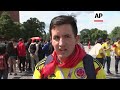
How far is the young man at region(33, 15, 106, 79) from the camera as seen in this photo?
866 millimetres

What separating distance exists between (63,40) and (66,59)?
0.09 metres

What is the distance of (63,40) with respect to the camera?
845mm

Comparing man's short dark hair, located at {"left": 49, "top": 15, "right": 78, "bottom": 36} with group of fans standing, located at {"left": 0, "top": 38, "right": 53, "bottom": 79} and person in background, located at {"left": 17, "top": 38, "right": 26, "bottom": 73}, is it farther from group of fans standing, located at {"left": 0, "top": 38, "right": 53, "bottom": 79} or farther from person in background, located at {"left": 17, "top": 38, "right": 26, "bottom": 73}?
person in background, located at {"left": 17, "top": 38, "right": 26, "bottom": 73}

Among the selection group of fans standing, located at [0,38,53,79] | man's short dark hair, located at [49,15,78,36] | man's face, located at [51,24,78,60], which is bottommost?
group of fans standing, located at [0,38,53,79]

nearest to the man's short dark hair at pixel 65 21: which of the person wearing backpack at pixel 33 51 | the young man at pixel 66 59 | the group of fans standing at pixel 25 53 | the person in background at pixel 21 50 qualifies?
the young man at pixel 66 59

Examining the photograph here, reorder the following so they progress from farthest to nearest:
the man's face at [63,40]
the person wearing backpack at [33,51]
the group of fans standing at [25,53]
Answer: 1. the person wearing backpack at [33,51]
2. the group of fans standing at [25,53]
3. the man's face at [63,40]

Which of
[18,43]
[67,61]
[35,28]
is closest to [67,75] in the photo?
[67,61]

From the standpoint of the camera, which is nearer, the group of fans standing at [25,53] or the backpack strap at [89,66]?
the backpack strap at [89,66]

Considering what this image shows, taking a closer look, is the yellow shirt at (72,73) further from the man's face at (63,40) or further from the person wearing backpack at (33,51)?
the person wearing backpack at (33,51)

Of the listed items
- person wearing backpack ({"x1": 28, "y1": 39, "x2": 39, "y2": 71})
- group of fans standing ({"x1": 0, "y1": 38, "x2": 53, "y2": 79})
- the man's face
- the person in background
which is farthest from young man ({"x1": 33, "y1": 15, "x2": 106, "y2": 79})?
person wearing backpack ({"x1": 28, "y1": 39, "x2": 39, "y2": 71})

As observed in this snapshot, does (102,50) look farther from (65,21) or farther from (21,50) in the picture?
(65,21)

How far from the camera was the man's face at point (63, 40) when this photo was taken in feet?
2.79

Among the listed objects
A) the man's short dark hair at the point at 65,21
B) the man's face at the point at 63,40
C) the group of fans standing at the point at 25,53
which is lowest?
the group of fans standing at the point at 25,53
